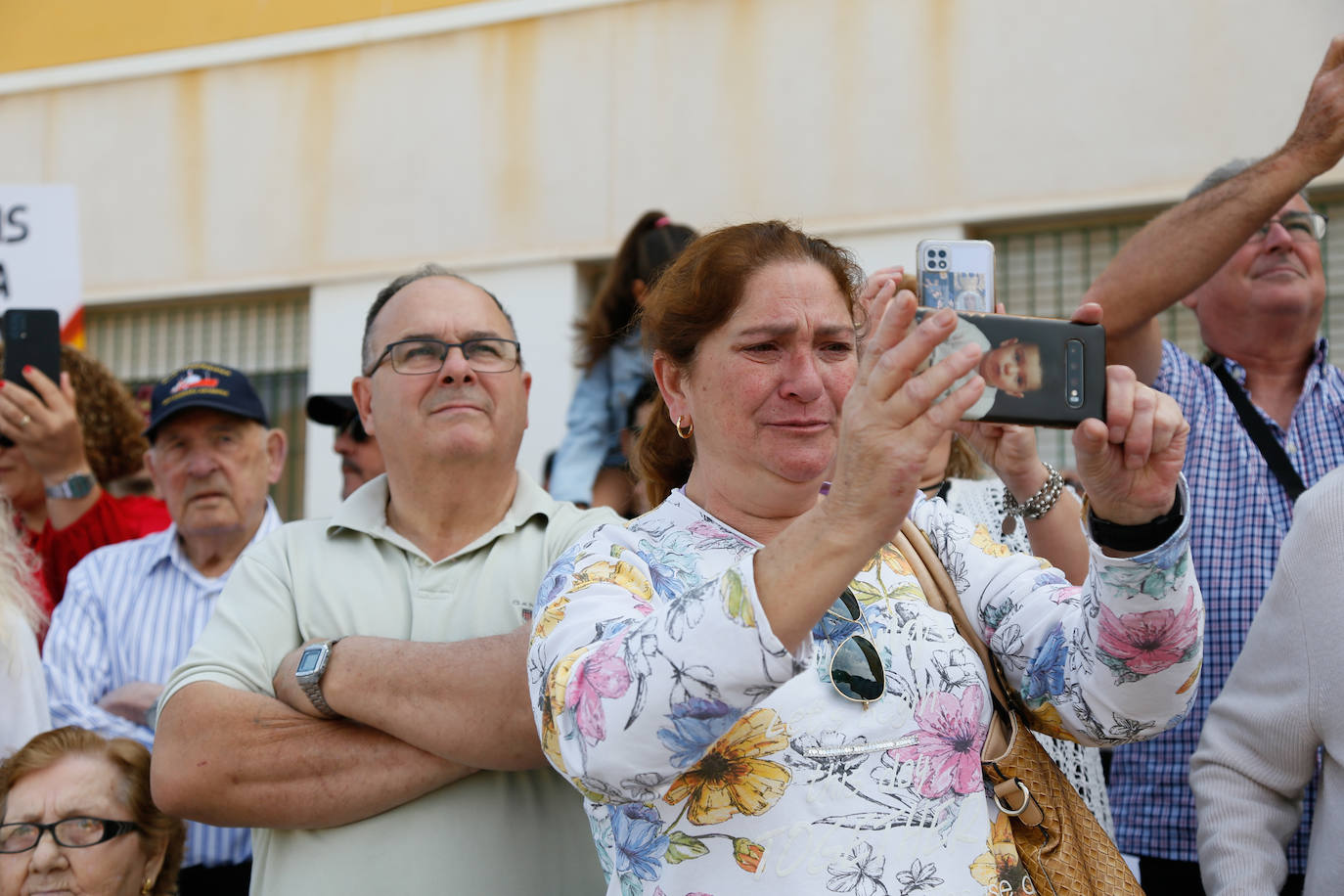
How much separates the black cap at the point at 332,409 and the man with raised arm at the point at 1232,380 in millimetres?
2539

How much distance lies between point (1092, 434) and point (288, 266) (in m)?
7.43

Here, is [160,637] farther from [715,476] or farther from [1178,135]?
[1178,135]

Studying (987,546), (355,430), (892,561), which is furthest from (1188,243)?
(355,430)

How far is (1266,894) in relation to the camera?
7.92 ft

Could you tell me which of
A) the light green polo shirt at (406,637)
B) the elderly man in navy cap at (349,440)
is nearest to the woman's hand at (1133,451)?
the light green polo shirt at (406,637)

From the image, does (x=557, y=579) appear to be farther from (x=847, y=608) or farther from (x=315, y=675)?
(x=315, y=675)

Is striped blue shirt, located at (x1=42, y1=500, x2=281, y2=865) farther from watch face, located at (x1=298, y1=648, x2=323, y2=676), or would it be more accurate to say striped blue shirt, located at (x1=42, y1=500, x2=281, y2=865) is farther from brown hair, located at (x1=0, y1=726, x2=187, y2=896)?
watch face, located at (x1=298, y1=648, x2=323, y2=676)

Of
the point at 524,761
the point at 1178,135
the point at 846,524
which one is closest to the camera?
the point at 846,524

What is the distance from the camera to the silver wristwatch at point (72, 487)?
410 cm

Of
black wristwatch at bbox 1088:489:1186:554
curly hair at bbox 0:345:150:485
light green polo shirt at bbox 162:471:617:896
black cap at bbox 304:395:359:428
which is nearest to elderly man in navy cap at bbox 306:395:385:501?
black cap at bbox 304:395:359:428

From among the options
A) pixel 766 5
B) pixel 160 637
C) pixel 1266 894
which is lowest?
pixel 1266 894

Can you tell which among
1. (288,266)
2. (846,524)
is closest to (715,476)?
(846,524)

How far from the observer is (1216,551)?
3.16 meters

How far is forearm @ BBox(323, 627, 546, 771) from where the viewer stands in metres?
2.27
